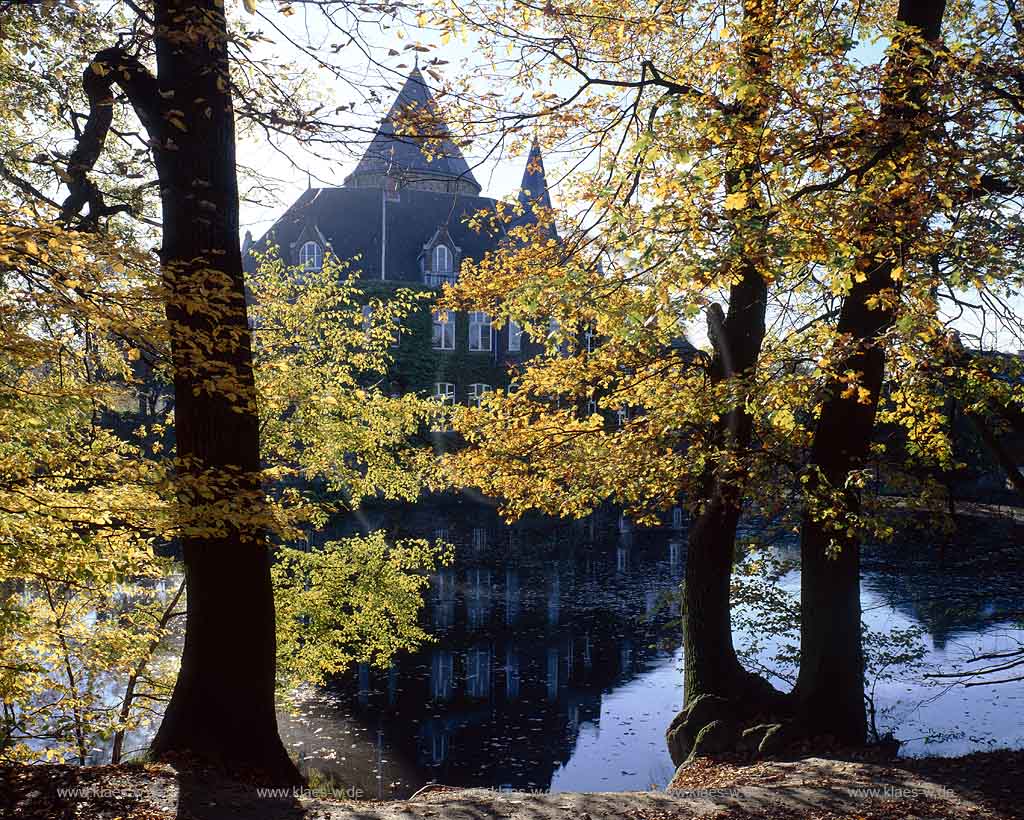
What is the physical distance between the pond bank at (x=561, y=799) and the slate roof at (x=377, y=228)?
35.3m

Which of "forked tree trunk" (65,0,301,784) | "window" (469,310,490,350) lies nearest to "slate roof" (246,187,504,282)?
"window" (469,310,490,350)

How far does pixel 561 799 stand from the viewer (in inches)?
259

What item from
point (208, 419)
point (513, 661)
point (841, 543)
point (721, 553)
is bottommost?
point (513, 661)

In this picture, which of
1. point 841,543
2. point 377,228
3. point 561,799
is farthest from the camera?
point 377,228

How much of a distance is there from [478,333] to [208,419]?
3600 cm

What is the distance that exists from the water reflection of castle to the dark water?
5 centimetres

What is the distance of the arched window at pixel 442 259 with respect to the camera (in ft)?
139

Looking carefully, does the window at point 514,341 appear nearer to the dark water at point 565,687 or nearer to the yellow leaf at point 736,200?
the dark water at point 565,687

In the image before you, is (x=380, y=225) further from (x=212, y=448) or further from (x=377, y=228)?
(x=212, y=448)

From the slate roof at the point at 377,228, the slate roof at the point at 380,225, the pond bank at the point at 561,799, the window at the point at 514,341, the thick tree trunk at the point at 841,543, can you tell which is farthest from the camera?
the window at the point at 514,341

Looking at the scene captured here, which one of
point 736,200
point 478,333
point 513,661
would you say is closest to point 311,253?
point 478,333

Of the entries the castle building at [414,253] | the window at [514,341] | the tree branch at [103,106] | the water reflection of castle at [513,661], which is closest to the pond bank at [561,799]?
the tree branch at [103,106]

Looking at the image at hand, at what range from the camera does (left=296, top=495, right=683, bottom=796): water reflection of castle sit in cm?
1465

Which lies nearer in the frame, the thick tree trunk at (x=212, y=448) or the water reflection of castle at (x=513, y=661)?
the thick tree trunk at (x=212, y=448)
